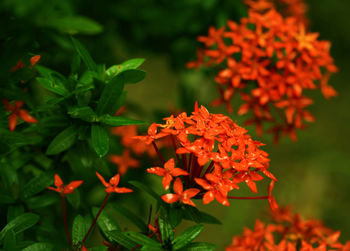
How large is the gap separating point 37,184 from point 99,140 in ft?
0.77

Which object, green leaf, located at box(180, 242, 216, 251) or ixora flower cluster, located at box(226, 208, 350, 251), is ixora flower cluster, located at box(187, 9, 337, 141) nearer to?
ixora flower cluster, located at box(226, 208, 350, 251)

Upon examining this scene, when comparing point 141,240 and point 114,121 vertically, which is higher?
point 114,121

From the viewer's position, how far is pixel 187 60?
1.67 metres

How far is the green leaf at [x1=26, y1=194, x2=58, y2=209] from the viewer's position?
94cm

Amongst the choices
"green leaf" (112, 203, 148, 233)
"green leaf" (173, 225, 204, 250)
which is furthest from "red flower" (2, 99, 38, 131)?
"green leaf" (173, 225, 204, 250)

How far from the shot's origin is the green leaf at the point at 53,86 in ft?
2.79

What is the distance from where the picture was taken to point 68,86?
2.96 ft

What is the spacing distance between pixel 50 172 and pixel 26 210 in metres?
0.11

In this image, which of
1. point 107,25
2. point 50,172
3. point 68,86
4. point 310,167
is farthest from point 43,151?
point 310,167

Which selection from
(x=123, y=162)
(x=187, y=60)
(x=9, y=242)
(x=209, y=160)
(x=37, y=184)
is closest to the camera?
(x=9, y=242)

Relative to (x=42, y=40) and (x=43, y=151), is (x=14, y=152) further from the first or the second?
(x=42, y=40)

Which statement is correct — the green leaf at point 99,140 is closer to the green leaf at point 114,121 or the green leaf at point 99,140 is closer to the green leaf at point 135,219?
the green leaf at point 114,121

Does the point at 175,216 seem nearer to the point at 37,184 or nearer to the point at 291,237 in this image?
the point at 37,184

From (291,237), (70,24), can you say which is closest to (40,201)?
(70,24)
